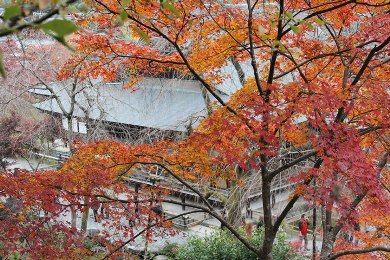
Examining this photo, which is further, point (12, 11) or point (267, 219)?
point (267, 219)

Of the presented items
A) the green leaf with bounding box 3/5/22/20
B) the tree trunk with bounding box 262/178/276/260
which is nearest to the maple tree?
the tree trunk with bounding box 262/178/276/260

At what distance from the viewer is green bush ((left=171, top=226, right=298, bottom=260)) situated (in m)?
9.77

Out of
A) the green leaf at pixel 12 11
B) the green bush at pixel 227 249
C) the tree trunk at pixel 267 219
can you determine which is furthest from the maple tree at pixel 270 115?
the green leaf at pixel 12 11

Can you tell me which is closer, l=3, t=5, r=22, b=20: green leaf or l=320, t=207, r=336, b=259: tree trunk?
l=3, t=5, r=22, b=20: green leaf

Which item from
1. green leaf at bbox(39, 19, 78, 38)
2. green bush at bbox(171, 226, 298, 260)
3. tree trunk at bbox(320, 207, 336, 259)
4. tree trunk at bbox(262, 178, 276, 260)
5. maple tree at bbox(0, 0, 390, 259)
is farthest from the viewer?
green bush at bbox(171, 226, 298, 260)

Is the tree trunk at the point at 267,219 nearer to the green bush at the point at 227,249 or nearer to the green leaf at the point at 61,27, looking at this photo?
the green bush at the point at 227,249

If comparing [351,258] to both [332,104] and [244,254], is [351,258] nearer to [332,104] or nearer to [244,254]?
[244,254]

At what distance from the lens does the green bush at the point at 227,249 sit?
9.77 metres

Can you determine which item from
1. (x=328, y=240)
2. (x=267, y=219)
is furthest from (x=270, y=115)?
(x=328, y=240)

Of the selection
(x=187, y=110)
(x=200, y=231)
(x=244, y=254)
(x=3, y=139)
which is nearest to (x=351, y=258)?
(x=244, y=254)

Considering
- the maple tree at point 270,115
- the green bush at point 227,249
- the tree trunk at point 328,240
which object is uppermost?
the maple tree at point 270,115

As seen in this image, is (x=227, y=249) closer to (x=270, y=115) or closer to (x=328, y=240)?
(x=328, y=240)

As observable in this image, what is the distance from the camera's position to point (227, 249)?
10039 mm

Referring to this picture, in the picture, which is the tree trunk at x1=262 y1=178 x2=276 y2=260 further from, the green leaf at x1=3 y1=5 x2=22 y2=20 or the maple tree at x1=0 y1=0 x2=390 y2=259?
the green leaf at x1=3 y1=5 x2=22 y2=20
